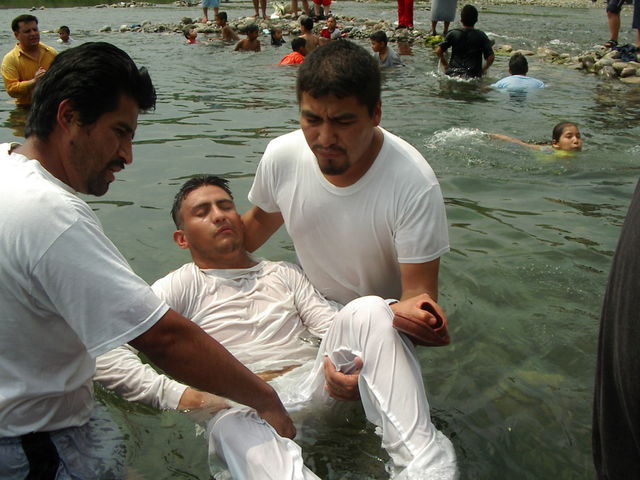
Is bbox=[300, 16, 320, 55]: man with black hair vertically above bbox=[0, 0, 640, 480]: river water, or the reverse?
bbox=[300, 16, 320, 55]: man with black hair

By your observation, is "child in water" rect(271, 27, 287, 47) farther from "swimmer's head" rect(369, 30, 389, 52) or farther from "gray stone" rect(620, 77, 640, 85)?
"gray stone" rect(620, 77, 640, 85)

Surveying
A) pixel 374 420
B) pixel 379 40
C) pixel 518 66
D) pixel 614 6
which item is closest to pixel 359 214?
pixel 374 420

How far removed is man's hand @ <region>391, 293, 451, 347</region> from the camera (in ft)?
9.80

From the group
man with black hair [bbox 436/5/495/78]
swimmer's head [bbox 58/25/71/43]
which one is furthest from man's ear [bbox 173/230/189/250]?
swimmer's head [bbox 58/25/71/43]

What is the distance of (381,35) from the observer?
1479 cm

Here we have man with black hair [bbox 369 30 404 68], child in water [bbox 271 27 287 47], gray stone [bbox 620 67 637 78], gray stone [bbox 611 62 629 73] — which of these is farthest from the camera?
child in water [bbox 271 27 287 47]

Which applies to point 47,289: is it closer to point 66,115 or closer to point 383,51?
point 66,115

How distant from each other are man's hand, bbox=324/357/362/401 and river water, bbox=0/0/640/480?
0.34 meters

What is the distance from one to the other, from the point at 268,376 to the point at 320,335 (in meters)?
0.45

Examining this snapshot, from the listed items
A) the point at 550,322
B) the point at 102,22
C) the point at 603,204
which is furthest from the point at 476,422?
the point at 102,22

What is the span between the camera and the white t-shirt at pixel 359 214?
3.40 m

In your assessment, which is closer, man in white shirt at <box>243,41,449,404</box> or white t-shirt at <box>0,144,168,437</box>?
white t-shirt at <box>0,144,168,437</box>

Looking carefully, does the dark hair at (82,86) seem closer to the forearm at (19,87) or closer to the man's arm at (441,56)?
the forearm at (19,87)

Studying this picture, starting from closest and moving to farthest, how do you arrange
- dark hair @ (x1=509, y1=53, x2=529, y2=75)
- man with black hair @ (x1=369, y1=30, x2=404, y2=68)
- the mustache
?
1. the mustache
2. dark hair @ (x1=509, y1=53, x2=529, y2=75)
3. man with black hair @ (x1=369, y1=30, x2=404, y2=68)
